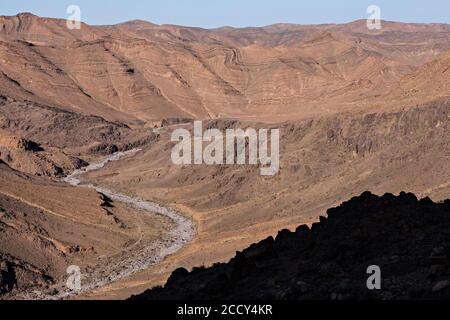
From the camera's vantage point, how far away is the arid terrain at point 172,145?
4231cm

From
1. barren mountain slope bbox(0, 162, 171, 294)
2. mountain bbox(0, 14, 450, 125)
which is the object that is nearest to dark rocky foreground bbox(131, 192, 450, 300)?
barren mountain slope bbox(0, 162, 171, 294)

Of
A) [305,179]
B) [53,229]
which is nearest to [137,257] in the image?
[53,229]

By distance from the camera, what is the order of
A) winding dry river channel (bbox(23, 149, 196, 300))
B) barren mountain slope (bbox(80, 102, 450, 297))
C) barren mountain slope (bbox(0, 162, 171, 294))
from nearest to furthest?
winding dry river channel (bbox(23, 149, 196, 300))
barren mountain slope (bbox(0, 162, 171, 294))
barren mountain slope (bbox(80, 102, 450, 297))

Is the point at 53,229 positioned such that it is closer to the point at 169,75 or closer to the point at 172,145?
the point at 172,145

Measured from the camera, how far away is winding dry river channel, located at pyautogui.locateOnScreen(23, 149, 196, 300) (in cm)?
3538

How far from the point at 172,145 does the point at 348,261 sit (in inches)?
2475

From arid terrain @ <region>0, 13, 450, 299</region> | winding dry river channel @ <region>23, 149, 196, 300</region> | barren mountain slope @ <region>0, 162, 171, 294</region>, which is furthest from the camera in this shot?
arid terrain @ <region>0, 13, 450, 299</region>

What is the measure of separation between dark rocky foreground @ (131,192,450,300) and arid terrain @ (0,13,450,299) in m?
14.8

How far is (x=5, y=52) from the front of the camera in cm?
11819

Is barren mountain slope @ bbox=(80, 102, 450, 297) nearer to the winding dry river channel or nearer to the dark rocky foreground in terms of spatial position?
the winding dry river channel

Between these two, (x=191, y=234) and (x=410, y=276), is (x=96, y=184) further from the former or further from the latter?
(x=410, y=276)

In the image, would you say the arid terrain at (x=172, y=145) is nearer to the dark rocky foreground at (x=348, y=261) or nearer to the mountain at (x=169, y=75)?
the mountain at (x=169, y=75)

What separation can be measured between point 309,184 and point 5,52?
75.7 metres

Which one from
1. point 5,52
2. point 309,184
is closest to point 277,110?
point 309,184
